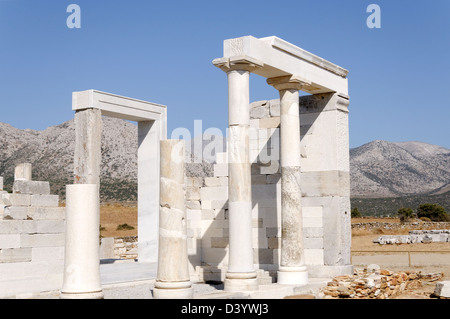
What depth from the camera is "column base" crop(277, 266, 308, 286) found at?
1404 centimetres

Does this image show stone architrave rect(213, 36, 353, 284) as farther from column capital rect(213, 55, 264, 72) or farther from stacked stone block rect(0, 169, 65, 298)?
stacked stone block rect(0, 169, 65, 298)

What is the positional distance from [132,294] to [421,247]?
2275cm

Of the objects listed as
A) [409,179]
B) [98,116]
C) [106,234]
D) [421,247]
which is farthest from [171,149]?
[409,179]

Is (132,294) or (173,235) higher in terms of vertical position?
(173,235)

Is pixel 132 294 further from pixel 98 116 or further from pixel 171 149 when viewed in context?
pixel 98 116

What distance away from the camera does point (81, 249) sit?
10234mm

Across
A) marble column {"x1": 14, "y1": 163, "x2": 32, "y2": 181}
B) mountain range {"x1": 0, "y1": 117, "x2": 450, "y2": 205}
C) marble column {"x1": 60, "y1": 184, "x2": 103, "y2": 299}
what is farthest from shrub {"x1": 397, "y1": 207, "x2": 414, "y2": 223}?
marble column {"x1": 60, "y1": 184, "x2": 103, "y2": 299}

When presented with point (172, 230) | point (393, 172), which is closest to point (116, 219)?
point (172, 230)

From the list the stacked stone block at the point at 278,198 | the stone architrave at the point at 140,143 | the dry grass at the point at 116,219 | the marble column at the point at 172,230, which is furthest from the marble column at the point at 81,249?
the dry grass at the point at 116,219

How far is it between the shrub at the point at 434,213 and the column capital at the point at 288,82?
41.6m

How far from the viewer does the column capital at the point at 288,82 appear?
14.6m

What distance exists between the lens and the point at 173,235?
10859 mm
